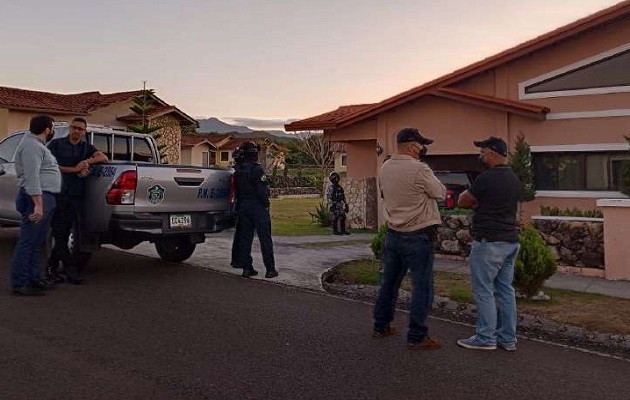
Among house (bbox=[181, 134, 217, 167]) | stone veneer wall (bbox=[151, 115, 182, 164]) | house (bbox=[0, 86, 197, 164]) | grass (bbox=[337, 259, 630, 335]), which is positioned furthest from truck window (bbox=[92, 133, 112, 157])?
house (bbox=[181, 134, 217, 167])

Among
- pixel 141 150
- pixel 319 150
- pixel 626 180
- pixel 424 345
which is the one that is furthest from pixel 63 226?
pixel 319 150

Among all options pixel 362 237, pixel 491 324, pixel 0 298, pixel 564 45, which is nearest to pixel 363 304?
pixel 491 324

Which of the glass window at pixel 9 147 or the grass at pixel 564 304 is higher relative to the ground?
the glass window at pixel 9 147

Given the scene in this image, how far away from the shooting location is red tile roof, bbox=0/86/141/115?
1055 inches

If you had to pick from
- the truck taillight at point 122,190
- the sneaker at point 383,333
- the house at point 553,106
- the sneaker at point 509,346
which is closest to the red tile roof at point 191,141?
the house at point 553,106

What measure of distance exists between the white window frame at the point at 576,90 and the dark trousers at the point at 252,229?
8229 millimetres

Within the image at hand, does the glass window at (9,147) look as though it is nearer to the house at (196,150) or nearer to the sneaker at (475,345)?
the sneaker at (475,345)

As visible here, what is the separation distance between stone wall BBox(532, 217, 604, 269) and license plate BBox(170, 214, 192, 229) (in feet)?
18.5

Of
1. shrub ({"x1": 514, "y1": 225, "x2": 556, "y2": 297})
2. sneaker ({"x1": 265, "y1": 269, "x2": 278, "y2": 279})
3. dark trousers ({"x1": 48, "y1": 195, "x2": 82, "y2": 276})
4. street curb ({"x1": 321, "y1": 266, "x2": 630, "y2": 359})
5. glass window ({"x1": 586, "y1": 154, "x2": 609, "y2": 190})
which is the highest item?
glass window ({"x1": 586, "y1": 154, "x2": 609, "y2": 190})

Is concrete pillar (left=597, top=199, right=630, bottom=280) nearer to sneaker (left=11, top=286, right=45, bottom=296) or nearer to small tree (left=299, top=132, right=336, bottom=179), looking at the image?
sneaker (left=11, top=286, right=45, bottom=296)

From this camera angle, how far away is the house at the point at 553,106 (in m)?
13.0

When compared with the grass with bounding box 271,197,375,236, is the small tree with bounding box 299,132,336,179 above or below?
above

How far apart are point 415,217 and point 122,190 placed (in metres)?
3.90

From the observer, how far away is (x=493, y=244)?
5297 millimetres
